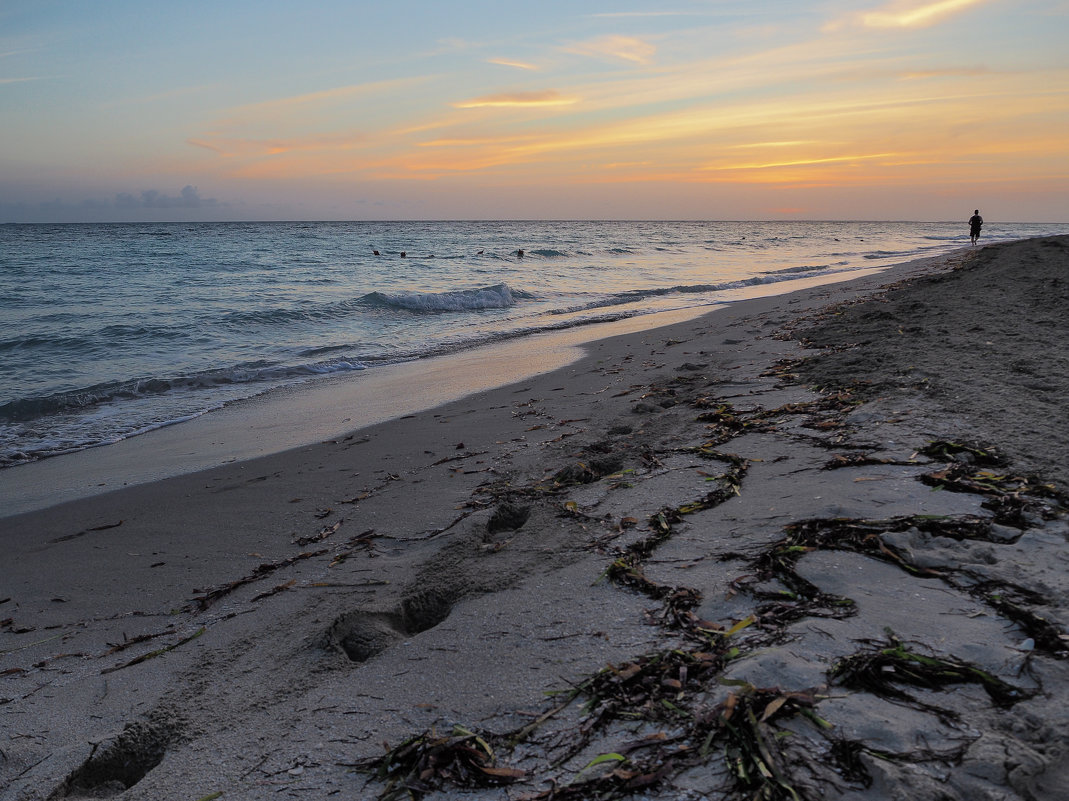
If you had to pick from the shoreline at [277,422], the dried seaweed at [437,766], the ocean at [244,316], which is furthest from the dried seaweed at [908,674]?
the ocean at [244,316]

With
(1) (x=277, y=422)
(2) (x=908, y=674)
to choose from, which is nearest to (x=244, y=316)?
(1) (x=277, y=422)

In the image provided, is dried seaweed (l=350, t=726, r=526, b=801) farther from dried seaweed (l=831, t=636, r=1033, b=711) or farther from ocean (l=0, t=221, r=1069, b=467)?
ocean (l=0, t=221, r=1069, b=467)

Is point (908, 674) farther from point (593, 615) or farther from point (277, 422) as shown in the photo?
point (277, 422)

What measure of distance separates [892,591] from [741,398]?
3.08 metres

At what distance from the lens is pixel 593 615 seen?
87.9 inches

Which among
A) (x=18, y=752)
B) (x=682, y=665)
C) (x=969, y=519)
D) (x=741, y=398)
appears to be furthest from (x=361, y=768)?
(x=741, y=398)

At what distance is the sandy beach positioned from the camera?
→ 1.53 meters

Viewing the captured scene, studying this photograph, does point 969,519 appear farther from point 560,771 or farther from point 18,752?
point 18,752

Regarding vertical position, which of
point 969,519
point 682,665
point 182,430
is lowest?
point 182,430

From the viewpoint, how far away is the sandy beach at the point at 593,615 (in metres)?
→ 1.53

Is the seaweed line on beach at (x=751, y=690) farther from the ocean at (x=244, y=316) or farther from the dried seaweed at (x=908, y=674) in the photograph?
the ocean at (x=244, y=316)

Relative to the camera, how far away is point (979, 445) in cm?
315

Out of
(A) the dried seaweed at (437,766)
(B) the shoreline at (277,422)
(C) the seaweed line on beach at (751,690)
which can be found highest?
(C) the seaweed line on beach at (751,690)

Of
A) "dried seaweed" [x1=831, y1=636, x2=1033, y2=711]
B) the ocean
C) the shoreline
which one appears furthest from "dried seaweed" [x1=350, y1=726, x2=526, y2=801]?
the ocean
